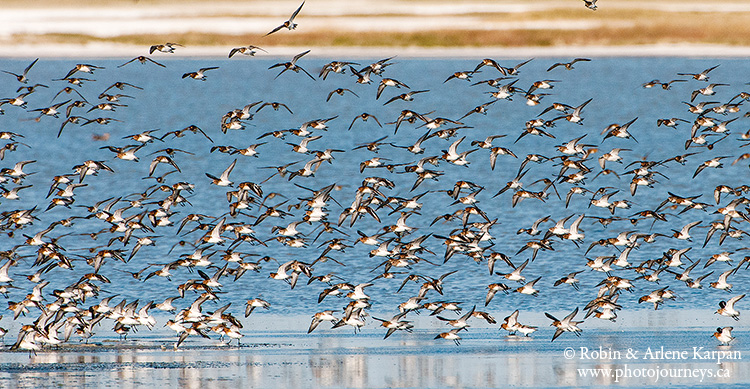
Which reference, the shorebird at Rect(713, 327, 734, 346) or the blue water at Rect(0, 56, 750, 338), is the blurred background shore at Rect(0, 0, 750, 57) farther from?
the shorebird at Rect(713, 327, 734, 346)

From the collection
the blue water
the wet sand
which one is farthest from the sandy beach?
the blue water

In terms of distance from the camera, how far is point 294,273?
31.1 meters

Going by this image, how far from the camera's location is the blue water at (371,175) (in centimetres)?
3325

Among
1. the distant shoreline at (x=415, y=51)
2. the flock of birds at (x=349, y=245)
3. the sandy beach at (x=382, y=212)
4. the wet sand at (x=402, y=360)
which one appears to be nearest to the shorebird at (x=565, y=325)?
the flock of birds at (x=349, y=245)

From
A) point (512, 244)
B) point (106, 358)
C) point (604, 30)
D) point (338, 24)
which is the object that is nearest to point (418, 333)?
point (106, 358)

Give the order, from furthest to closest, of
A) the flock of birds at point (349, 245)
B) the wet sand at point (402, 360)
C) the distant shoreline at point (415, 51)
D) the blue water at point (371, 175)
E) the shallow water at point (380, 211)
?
the distant shoreline at point (415, 51), the blue water at point (371, 175), the flock of birds at point (349, 245), the shallow water at point (380, 211), the wet sand at point (402, 360)

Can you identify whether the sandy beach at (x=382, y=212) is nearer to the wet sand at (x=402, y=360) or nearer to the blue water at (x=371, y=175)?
the wet sand at (x=402, y=360)

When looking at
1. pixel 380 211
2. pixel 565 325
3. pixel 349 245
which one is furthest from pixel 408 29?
pixel 565 325

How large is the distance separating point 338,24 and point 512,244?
80967 millimetres

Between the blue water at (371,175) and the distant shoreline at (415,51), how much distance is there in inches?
89.4

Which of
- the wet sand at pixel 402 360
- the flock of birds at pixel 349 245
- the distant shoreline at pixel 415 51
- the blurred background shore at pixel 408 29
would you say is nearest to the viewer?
the wet sand at pixel 402 360

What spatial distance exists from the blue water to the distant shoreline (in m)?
2.27

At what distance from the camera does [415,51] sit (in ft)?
366

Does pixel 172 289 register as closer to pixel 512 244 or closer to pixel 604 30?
pixel 512 244
